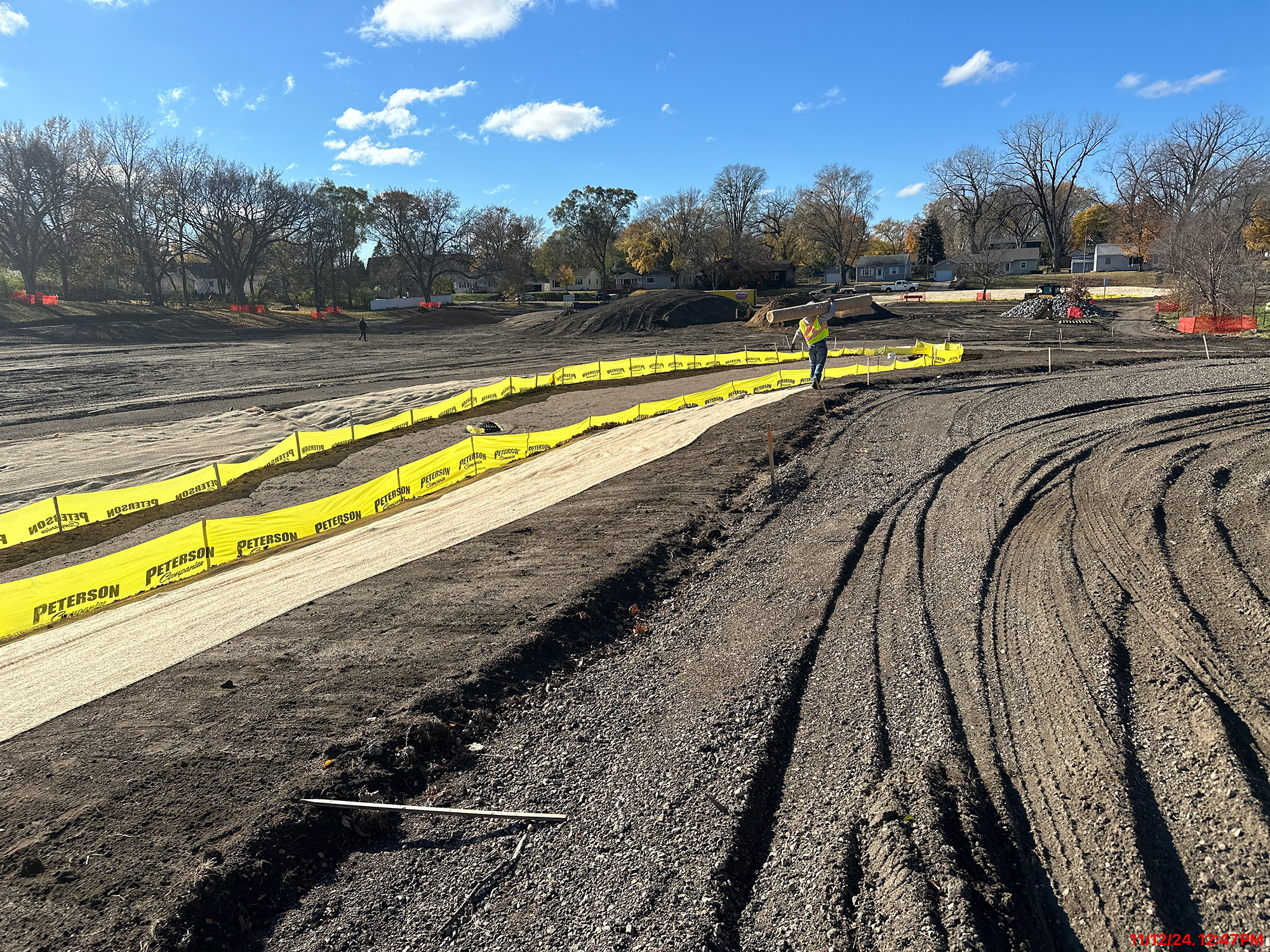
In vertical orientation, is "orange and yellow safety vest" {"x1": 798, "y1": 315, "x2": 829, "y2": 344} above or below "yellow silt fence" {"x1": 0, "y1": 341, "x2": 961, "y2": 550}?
Result: above

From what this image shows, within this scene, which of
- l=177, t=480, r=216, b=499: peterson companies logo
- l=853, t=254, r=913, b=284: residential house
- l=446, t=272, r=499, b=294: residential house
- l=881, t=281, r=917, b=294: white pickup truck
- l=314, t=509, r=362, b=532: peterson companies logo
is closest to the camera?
l=314, t=509, r=362, b=532: peterson companies logo

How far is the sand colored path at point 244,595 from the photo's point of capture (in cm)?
820

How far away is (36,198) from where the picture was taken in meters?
64.6

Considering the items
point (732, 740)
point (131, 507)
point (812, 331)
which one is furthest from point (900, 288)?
point (732, 740)

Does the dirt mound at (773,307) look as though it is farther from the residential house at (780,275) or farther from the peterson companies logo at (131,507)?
the peterson companies logo at (131,507)

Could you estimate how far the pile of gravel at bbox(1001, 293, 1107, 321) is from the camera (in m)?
47.4

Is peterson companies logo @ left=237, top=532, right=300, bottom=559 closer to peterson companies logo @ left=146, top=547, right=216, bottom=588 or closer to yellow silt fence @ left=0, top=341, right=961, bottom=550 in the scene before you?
peterson companies logo @ left=146, top=547, right=216, bottom=588

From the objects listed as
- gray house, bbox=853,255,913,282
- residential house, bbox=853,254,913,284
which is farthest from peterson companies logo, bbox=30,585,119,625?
gray house, bbox=853,255,913,282

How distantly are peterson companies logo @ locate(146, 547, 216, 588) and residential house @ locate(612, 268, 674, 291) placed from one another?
90.9 m

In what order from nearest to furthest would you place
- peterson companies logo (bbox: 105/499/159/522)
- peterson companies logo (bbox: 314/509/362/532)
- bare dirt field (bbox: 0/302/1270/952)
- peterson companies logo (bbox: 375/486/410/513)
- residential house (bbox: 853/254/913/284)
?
bare dirt field (bbox: 0/302/1270/952) → peterson companies logo (bbox: 314/509/362/532) → peterson companies logo (bbox: 375/486/410/513) → peterson companies logo (bbox: 105/499/159/522) → residential house (bbox: 853/254/913/284)

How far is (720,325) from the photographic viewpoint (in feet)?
188

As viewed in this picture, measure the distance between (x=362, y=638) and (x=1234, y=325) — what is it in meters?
43.4

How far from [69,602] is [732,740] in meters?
11.0

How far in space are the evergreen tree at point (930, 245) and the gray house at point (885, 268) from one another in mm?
2693
